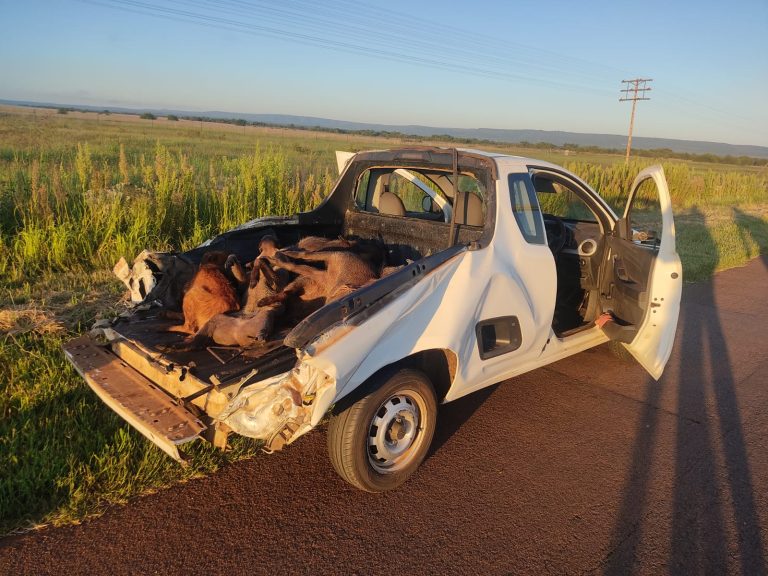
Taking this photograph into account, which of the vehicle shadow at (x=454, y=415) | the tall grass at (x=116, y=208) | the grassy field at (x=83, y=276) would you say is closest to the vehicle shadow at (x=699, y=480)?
the vehicle shadow at (x=454, y=415)

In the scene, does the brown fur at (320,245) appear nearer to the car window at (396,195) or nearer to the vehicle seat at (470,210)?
the car window at (396,195)

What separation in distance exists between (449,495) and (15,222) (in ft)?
22.3

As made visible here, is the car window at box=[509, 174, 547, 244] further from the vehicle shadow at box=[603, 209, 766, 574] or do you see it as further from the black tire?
the vehicle shadow at box=[603, 209, 766, 574]

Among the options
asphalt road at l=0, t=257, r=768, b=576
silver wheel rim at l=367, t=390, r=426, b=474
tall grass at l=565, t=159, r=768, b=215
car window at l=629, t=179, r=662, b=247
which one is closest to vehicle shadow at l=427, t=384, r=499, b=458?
asphalt road at l=0, t=257, r=768, b=576

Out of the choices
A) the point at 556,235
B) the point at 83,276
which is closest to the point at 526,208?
the point at 556,235

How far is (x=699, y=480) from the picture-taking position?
11.8 ft

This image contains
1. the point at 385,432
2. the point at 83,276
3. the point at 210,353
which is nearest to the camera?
the point at 385,432

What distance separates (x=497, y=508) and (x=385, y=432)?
0.76m

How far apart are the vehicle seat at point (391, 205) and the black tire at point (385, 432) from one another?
2025 millimetres

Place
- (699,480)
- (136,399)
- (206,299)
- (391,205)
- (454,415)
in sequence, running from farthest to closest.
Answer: (391,205) → (454,415) → (206,299) → (699,480) → (136,399)

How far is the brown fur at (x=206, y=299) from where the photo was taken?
13.0ft

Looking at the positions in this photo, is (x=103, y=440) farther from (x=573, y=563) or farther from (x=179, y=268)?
(x=573, y=563)

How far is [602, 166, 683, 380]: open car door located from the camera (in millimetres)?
4543

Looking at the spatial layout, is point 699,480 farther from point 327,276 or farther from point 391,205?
point 391,205
